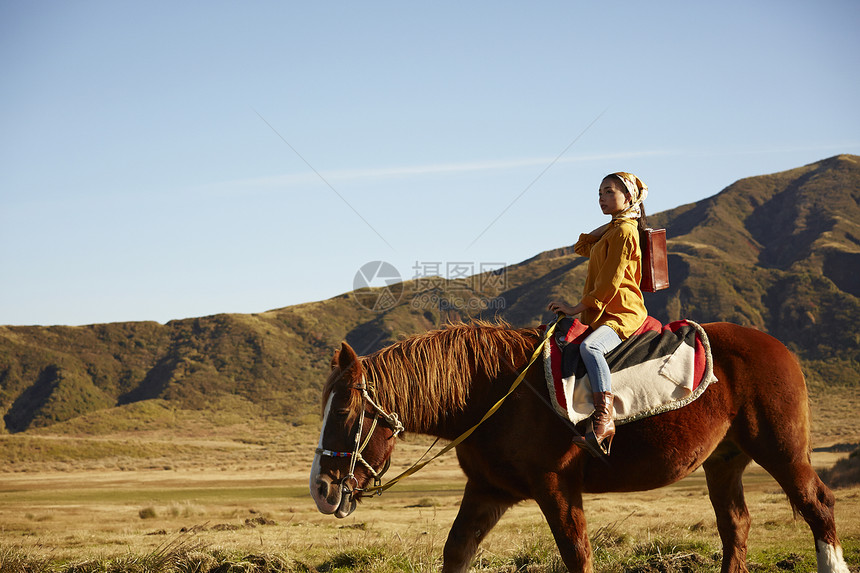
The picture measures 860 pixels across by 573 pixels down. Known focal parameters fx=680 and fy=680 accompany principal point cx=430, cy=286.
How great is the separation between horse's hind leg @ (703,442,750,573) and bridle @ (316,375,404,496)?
2851 mm

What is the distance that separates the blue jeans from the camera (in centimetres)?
492

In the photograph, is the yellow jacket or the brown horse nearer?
the brown horse

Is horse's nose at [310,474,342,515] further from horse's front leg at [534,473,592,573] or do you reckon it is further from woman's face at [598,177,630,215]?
woman's face at [598,177,630,215]

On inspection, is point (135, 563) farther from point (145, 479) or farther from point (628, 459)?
point (145, 479)

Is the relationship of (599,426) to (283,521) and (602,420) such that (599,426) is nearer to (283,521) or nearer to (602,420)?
(602,420)

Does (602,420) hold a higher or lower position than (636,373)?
lower

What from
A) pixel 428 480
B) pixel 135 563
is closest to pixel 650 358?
pixel 135 563

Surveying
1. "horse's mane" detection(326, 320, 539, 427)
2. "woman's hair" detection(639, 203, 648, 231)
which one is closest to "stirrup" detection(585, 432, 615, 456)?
"horse's mane" detection(326, 320, 539, 427)

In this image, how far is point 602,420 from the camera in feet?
15.9

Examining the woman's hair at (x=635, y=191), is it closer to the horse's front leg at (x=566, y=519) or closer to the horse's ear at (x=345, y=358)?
the horse's front leg at (x=566, y=519)

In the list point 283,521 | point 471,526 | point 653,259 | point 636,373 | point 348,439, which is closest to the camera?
point 348,439

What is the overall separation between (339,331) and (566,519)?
10027 centimetres

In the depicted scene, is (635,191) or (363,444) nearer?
(363,444)

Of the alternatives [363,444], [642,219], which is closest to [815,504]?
[642,219]
